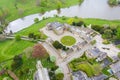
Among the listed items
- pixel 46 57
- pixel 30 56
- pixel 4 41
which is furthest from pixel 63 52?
pixel 4 41

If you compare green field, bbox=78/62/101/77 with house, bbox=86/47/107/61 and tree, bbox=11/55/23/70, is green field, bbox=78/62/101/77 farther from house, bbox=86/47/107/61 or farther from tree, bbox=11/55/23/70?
tree, bbox=11/55/23/70

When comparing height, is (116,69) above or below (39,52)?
below

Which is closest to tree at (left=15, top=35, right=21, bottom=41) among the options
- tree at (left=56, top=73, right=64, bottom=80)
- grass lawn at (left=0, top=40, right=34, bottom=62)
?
grass lawn at (left=0, top=40, right=34, bottom=62)

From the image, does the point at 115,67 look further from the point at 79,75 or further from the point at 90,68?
the point at 79,75

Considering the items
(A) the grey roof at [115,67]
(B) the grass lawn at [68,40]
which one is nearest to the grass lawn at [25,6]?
(B) the grass lawn at [68,40]

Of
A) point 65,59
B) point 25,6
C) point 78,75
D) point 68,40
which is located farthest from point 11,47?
point 25,6

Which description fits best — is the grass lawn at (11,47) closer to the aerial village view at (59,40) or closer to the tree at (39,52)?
the aerial village view at (59,40)

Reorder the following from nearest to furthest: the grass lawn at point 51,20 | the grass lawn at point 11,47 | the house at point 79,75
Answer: the house at point 79,75, the grass lawn at point 11,47, the grass lawn at point 51,20
